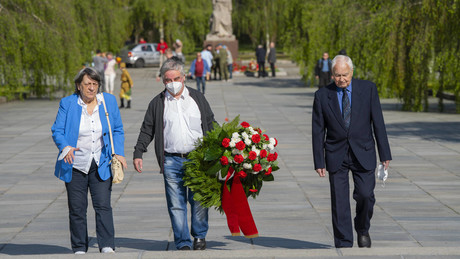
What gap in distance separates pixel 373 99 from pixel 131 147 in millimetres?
8766

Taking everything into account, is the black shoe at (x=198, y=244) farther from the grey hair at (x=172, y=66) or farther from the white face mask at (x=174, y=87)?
the grey hair at (x=172, y=66)

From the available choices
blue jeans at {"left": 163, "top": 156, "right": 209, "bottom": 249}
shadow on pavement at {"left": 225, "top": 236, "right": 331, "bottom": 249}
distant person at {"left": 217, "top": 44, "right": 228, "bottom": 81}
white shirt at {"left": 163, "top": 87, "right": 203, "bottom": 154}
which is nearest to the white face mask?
white shirt at {"left": 163, "top": 87, "right": 203, "bottom": 154}

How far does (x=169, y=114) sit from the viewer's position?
21.6ft

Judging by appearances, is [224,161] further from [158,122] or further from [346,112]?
[346,112]

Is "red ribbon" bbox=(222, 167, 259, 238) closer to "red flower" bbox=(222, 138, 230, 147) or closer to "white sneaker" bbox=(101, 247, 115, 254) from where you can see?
"red flower" bbox=(222, 138, 230, 147)

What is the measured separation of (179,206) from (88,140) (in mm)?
920

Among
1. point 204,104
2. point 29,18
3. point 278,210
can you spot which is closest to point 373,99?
point 204,104

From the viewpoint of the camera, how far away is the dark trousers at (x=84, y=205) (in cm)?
635

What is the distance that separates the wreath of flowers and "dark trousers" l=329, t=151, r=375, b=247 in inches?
21.1

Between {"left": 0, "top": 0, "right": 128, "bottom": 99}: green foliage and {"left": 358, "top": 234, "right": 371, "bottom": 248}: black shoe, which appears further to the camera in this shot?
{"left": 0, "top": 0, "right": 128, "bottom": 99}: green foliage

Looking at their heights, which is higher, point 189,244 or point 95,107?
point 95,107

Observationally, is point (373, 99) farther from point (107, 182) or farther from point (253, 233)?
point (107, 182)

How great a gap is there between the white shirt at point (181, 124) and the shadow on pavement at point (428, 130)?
994 centimetres

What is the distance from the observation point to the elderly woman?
6.29 metres
